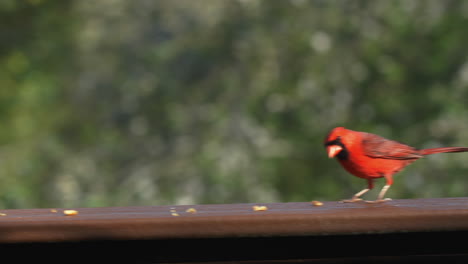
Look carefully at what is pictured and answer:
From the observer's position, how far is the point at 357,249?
157 centimetres

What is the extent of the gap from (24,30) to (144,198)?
169 centimetres

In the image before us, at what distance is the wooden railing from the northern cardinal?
0.71m

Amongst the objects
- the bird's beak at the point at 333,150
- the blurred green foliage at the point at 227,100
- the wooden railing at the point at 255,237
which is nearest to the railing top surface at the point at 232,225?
the wooden railing at the point at 255,237

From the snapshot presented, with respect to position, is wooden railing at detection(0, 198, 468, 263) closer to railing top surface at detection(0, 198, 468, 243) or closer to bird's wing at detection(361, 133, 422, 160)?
railing top surface at detection(0, 198, 468, 243)

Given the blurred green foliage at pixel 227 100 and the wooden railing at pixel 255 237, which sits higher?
the blurred green foliage at pixel 227 100

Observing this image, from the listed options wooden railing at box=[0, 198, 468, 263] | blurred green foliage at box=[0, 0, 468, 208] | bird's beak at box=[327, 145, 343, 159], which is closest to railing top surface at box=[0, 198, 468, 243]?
wooden railing at box=[0, 198, 468, 263]

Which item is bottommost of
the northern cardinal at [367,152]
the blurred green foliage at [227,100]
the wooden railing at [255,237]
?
the wooden railing at [255,237]

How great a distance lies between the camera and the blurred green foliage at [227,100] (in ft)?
19.3

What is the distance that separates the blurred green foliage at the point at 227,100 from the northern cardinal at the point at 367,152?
346cm

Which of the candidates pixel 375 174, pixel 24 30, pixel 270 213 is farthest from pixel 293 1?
pixel 270 213

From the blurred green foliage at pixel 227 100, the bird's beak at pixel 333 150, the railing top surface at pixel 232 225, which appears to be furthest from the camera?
the blurred green foliage at pixel 227 100

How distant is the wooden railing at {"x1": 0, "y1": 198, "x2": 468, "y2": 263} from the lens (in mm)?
1521

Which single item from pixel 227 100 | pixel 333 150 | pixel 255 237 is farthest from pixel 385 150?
pixel 227 100

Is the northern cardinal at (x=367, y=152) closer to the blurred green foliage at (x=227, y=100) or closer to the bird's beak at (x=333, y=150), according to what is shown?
the bird's beak at (x=333, y=150)
